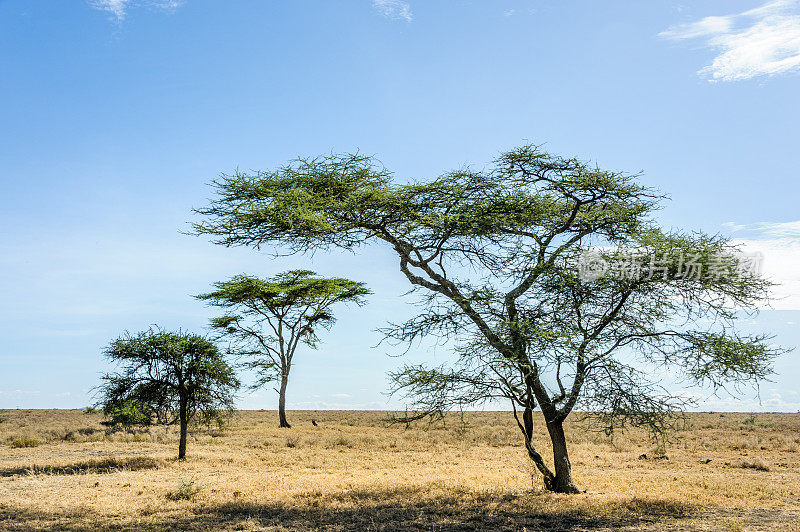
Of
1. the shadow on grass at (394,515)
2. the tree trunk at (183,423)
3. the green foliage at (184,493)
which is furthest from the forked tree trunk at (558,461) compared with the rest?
the tree trunk at (183,423)

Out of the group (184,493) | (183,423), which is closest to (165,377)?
(183,423)

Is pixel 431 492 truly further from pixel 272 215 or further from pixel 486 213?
pixel 272 215

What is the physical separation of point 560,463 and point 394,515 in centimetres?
393

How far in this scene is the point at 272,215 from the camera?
13148mm

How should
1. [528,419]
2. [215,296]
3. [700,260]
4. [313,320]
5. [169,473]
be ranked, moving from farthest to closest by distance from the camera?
[313,320] → [215,296] → [169,473] → [528,419] → [700,260]

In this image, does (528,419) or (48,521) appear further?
(528,419)

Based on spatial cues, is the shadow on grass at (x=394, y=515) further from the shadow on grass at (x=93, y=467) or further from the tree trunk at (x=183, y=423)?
the tree trunk at (x=183, y=423)

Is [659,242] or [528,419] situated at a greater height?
[659,242]

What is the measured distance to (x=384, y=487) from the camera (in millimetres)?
13141

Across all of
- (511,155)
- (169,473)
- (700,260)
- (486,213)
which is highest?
(511,155)

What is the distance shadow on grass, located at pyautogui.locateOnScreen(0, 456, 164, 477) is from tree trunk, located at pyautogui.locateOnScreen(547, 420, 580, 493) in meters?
12.4

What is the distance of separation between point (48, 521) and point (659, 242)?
1231 centimetres

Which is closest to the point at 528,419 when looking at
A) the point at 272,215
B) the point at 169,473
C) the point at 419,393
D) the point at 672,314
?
the point at 419,393

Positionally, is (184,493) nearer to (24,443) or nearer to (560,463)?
(560,463)
